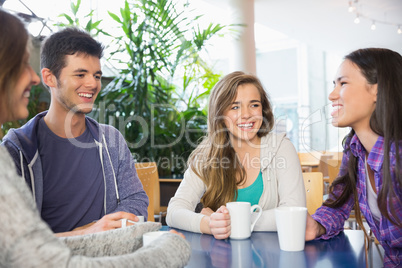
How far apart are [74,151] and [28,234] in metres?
1.06

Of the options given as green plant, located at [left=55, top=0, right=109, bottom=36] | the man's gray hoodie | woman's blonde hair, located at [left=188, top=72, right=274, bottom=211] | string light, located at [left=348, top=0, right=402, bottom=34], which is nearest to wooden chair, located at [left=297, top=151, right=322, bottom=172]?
string light, located at [left=348, top=0, right=402, bottom=34]

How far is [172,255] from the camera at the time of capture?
27.3 inches

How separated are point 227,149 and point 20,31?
1.22 meters

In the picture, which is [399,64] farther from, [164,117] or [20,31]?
[164,117]

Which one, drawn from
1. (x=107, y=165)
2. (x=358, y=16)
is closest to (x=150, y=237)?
(x=107, y=165)

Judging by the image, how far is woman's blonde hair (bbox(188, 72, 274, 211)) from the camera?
1620 millimetres

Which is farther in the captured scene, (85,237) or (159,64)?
(159,64)

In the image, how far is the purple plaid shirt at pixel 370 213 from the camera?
1.15 meters

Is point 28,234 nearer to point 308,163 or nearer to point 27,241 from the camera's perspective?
point 27,241

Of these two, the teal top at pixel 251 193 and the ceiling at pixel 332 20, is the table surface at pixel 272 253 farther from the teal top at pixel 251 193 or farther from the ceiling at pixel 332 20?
the ceiling at pixel 332 20

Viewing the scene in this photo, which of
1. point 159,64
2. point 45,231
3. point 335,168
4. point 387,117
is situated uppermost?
point 159,64

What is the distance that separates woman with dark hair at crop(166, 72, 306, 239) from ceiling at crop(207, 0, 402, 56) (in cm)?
495

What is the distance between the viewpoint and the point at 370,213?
1272 millimetres

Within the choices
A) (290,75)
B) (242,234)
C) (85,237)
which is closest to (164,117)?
(242,234)
